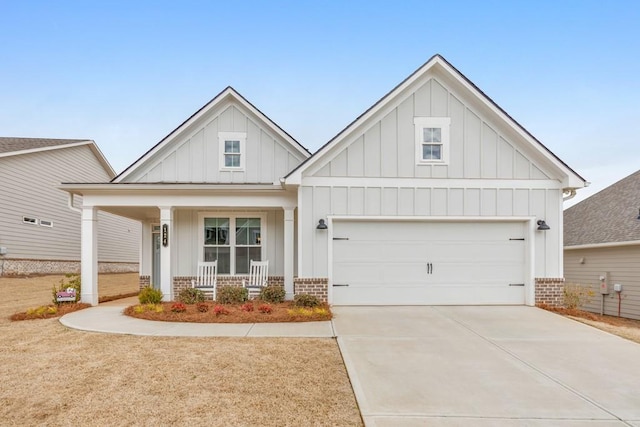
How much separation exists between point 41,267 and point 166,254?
14151mm

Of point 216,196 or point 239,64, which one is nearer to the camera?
point 216,196

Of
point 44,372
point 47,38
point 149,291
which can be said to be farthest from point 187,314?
point 47,38

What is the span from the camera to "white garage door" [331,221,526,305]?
10.5 m

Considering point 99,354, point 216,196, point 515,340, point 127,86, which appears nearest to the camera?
point 99,354

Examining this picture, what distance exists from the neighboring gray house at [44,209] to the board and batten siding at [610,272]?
23.7 meters

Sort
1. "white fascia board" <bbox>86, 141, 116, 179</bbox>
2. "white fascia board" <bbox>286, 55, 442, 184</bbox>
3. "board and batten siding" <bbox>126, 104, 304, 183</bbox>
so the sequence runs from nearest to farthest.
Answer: "white fascia board" <bbox>286, 55, 442, 184</bbox>
"board and batten siding" <bbox>126, 104, 304, 183</bbox>
"white fascia board" <bbox>86, 141, 116, 179</bbox>

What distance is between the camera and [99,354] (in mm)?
6141

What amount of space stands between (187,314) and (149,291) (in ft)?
6.49

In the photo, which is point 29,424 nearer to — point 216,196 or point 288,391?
point 288,391

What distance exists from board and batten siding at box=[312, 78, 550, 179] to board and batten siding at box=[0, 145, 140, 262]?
16945 millimetres

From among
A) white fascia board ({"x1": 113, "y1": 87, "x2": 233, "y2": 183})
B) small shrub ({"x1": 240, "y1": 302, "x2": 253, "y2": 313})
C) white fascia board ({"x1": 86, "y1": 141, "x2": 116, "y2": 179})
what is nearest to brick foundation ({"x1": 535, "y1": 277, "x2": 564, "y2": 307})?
small shrub ({"x1": 240, "y1": 302, "x2": 253, "y2": 313})

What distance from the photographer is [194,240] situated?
12.4 meters

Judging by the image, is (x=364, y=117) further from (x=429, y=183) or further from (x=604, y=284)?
(x=604, y=284)

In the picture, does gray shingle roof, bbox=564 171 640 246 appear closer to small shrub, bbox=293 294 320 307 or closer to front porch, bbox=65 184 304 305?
small shrub, bbox=293 294 320 307
